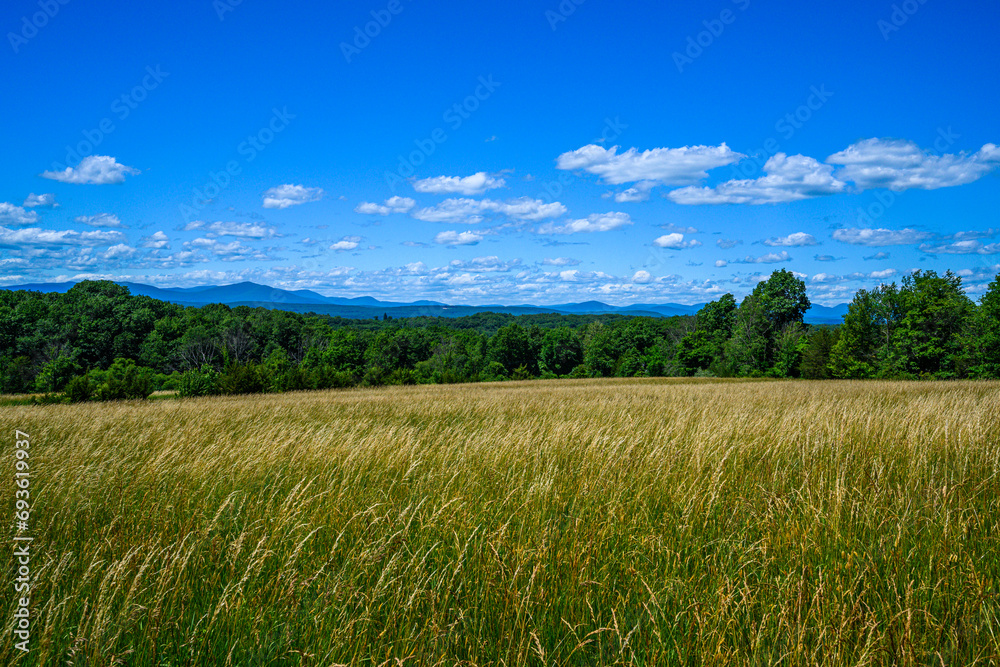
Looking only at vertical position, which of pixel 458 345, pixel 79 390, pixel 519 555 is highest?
pixel 519 555

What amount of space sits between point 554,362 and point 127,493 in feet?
328

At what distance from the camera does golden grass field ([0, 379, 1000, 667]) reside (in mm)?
2059

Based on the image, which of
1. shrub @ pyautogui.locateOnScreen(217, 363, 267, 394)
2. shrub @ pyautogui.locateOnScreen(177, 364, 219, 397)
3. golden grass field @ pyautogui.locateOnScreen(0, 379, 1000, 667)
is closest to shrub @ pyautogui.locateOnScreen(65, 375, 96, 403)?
shrub @ pyautogui.locateOnScreen(177, 364, 219, 397)

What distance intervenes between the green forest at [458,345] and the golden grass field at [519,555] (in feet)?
92.1

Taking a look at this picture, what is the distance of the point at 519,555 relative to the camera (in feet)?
8.64

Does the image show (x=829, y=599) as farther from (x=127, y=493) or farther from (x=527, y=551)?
(x=127, y=493)

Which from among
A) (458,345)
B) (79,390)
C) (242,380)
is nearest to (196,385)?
(242,380)

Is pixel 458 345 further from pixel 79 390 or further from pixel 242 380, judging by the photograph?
pixel 79 390

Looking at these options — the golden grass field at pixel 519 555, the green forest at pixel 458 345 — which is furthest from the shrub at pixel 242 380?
the golden grass field at pixel 519 555

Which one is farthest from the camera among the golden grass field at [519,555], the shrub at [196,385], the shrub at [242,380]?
the shrub at [196,385]

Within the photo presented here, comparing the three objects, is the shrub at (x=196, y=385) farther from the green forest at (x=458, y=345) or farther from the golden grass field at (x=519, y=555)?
the golden grass field at (x=519, y=555)

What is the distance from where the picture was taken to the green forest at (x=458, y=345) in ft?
140

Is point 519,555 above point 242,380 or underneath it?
above

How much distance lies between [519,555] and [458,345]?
322 ft
